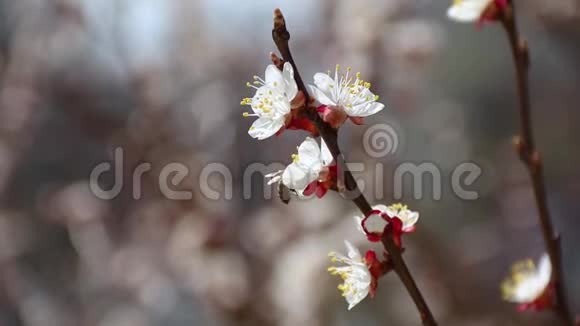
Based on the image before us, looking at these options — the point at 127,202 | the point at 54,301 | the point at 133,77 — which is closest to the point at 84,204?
the point at 127,202

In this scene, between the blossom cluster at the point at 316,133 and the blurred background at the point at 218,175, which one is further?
the blurred background at the point at 218,175

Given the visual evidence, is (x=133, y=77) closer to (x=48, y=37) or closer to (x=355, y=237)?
(x=48, y=37)

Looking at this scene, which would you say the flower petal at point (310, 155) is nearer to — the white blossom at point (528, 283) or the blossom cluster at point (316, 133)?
the blossom cluster at point (316, 133)

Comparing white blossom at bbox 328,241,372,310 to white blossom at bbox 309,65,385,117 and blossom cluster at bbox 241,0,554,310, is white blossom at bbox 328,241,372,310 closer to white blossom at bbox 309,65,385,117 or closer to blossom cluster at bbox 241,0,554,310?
blossom cluster at bbox 241,0,554,310
